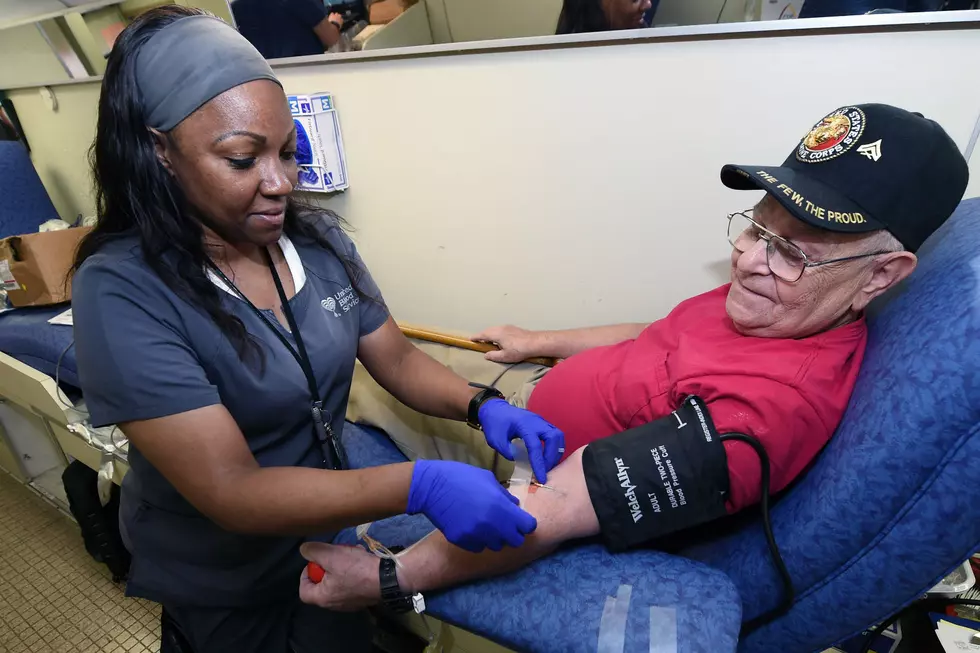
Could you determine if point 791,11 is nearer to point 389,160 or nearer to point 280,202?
point 280,202

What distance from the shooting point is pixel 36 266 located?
1.91 m

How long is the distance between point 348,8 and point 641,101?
0.93m

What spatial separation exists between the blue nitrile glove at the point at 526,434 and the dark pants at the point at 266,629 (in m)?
0.54

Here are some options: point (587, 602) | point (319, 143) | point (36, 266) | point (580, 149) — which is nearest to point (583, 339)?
point (580, 149)

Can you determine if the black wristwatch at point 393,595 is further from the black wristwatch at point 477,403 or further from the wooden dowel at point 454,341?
the wooden dowel at point 454,341

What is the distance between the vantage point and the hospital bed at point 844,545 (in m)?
0.68

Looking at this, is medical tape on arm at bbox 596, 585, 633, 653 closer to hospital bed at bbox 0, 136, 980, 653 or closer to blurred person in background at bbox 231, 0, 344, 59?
hospital bed at bbox 0, 136, 980, 653

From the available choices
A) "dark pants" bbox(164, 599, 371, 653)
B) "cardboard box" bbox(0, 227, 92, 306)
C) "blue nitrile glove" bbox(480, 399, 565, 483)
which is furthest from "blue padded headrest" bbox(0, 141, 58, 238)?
"blue nitrile glove" bbox(480, 399, 565, 483)

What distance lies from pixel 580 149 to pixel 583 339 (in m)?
0.49

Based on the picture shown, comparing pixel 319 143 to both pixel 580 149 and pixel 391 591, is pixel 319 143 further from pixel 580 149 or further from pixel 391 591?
pixel 391 591

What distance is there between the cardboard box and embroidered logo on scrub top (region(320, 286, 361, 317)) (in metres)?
1.43

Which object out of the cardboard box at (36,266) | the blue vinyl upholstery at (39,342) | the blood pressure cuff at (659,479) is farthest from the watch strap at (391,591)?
the cardboard box at (36,266)

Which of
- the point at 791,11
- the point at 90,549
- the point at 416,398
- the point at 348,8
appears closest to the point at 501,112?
the point at 348,8

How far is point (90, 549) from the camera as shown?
1.86 metres
